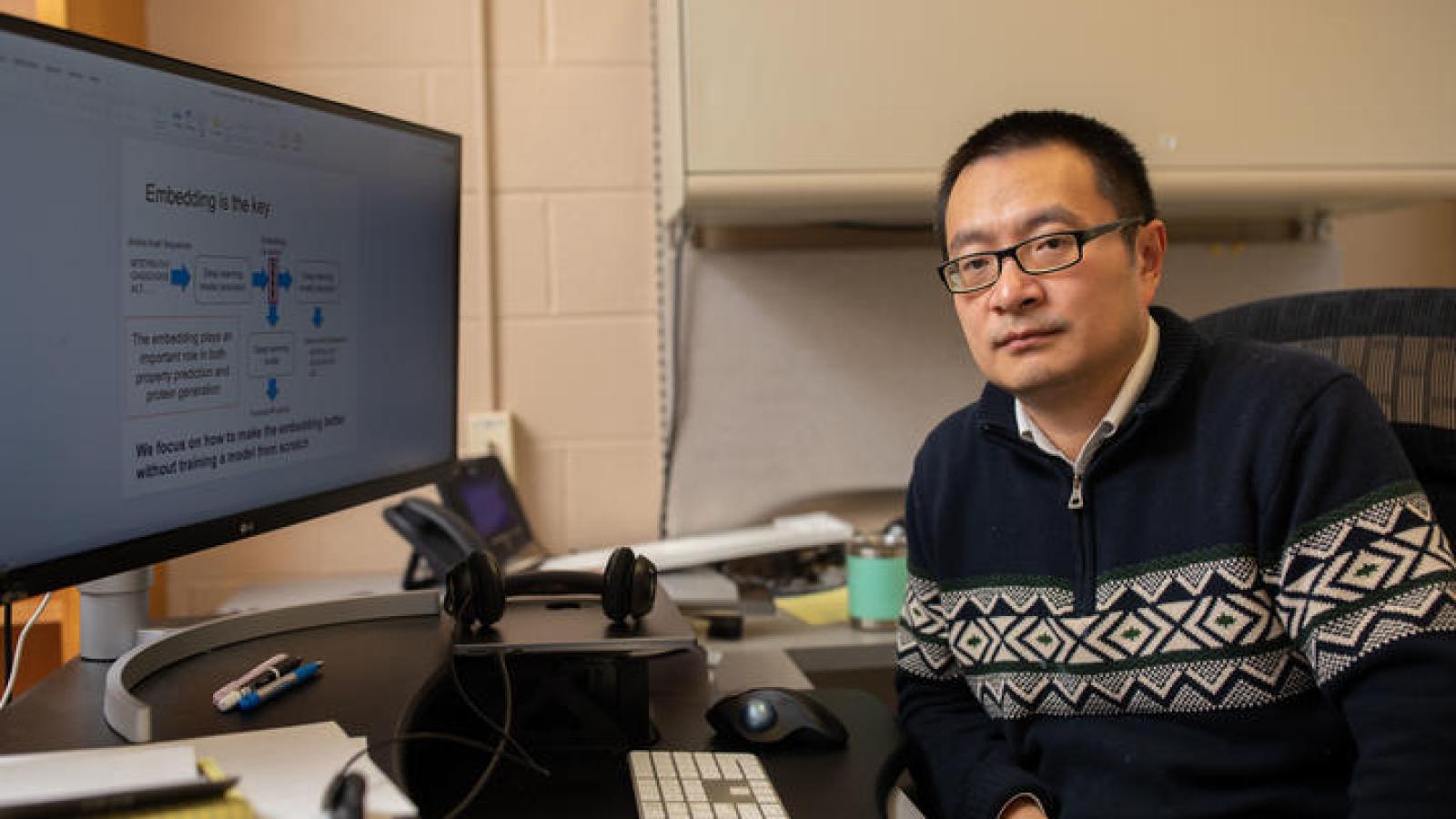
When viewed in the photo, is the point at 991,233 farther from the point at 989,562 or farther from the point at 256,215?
the point at 256,215

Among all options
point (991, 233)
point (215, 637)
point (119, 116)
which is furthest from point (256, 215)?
point (991, 233)

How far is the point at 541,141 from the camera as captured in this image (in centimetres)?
190

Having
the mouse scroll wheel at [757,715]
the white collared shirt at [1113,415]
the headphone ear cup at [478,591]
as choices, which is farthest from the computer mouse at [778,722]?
the white collared shirt at [1113,415]

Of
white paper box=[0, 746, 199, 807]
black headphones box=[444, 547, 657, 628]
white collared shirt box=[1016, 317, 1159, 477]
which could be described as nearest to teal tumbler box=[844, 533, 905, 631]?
white collared shirt box=[1016, 317, 1159, 477]

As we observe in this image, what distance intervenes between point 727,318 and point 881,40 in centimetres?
54

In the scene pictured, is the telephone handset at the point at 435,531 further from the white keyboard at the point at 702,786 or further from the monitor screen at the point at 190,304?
the white keyboard at the point at 702,786

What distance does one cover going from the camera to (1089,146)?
3.55 feet

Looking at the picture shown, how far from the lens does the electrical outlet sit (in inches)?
74.5

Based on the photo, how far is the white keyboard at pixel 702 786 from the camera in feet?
2.70

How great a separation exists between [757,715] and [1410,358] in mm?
636

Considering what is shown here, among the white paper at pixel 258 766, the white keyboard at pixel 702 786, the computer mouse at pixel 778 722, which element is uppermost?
the white paper at pixel 258 766

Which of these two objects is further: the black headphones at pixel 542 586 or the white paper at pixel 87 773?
the black headphones at pixel 542 586

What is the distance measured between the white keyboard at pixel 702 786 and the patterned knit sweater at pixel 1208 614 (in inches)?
9.2

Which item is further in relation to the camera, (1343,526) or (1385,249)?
(1385,249)
